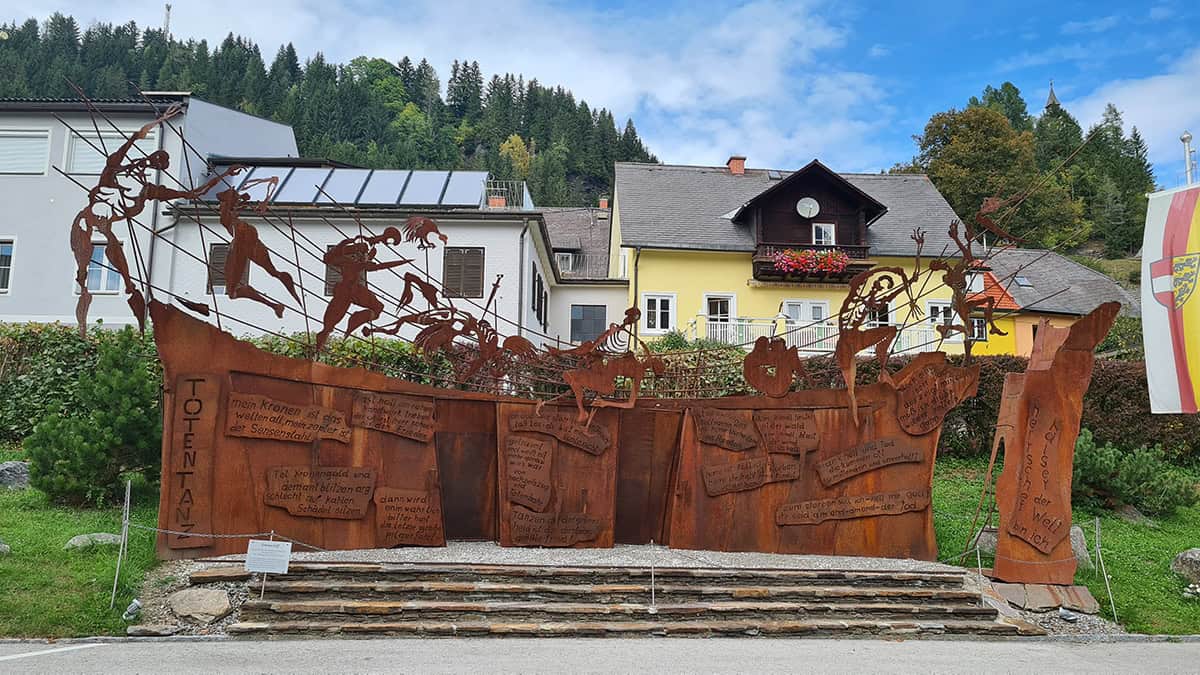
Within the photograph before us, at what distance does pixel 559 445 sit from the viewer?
407 inches

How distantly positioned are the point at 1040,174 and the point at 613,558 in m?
47.3

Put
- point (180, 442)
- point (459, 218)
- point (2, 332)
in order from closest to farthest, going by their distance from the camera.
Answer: point (180, 442) < point (2, 332) < point (459, 218)

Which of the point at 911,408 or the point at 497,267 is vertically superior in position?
the point at 497,267

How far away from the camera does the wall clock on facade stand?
27344mm

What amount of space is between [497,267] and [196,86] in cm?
6107

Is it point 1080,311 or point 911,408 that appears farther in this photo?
point 1080,311

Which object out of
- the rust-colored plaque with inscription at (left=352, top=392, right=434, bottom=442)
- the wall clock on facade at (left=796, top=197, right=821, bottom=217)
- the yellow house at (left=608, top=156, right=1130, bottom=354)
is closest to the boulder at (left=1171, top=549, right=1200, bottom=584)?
the rust-colored plaque with inscription at (left=352, top=392, right=434, bottom=442)

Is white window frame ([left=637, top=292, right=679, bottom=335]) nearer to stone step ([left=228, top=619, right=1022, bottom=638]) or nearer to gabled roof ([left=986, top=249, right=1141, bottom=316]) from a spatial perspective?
gabled roof ([left=986, top=249, right=1141, bottom=316])

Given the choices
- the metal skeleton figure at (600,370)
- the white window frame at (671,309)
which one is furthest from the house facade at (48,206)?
the metal skeleton figure at (600,370)

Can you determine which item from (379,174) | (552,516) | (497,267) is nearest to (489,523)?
(552,516)

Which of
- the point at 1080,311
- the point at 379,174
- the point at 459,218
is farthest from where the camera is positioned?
the point at 1080,311

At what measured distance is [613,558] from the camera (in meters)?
9.52

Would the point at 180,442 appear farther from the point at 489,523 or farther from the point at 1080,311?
the point at 1080,311

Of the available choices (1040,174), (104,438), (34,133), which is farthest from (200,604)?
(1040,174)
